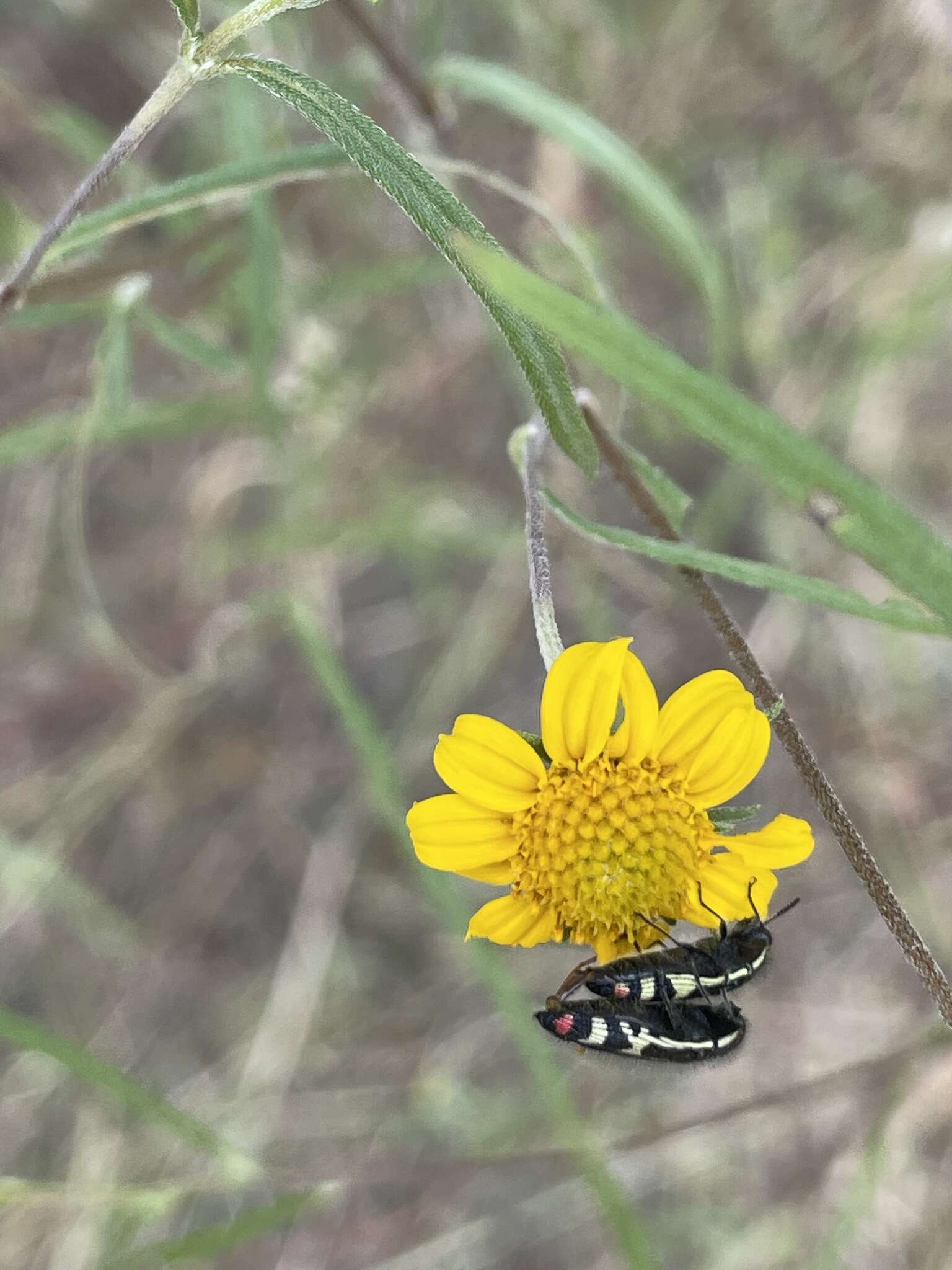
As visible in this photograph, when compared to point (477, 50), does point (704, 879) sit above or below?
below

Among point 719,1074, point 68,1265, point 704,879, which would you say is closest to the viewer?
point 704,879

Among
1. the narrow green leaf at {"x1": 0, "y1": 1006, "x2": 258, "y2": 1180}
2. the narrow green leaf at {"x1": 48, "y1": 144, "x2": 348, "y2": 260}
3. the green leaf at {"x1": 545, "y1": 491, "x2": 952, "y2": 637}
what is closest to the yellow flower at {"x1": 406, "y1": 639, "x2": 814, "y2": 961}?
the green leaf at {"x1": 545, "y1": 491, "x2": 952, "y2": 637}

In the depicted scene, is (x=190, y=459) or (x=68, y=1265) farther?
(x=190, y=459)

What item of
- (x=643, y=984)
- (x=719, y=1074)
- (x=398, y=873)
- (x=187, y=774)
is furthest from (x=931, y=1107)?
(x=187, y=774)

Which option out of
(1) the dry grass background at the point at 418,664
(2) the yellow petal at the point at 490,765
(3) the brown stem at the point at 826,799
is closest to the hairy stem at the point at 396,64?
(1) the dry grass background at the point at 418,664

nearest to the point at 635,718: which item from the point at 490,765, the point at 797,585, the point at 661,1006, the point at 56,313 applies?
the point at 490,765

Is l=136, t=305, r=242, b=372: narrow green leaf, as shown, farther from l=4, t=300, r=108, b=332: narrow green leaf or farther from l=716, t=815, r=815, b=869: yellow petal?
l=716, t=815, r=815, b=869: yellow petal

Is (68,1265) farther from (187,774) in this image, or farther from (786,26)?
(786,26)
